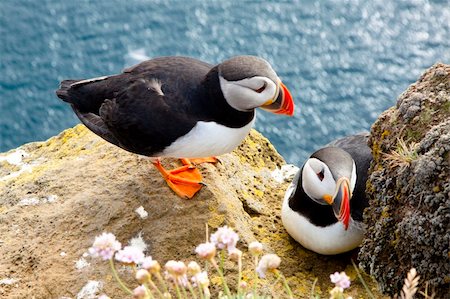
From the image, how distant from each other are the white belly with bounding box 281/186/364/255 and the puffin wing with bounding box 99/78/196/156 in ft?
2.49

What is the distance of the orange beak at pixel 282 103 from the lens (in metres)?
4.02

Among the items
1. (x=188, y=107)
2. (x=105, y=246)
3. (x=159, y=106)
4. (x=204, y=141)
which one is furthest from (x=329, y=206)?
(x=105, y=246)

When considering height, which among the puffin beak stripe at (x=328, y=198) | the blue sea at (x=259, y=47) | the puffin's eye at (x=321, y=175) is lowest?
the blue sea at (x=259, y=47)

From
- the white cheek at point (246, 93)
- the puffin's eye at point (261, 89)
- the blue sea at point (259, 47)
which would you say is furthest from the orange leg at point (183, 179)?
the blue sea at point (259, 47)

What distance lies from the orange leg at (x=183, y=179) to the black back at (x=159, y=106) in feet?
0.66

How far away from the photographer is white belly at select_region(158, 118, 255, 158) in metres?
4.12

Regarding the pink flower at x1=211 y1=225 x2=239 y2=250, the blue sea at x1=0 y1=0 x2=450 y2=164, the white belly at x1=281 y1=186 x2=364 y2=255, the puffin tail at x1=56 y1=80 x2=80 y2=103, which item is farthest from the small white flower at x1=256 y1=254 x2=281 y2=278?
the blue sea at x1=0 y1=0 x2=450 y2=164

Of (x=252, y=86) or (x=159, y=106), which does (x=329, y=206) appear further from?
(x=159, y=106)

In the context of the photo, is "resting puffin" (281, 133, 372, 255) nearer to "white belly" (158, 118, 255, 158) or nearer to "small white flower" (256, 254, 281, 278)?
"white belly" (158, 118, 255, 158)

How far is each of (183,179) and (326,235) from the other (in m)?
0.80

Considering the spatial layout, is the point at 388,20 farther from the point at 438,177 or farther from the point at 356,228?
the point at 438,177

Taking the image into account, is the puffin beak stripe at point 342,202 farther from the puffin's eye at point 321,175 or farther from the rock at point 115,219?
the rock at point 115,219

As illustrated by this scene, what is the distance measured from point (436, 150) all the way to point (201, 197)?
1.40 meters

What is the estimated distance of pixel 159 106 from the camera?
412 centimetres
